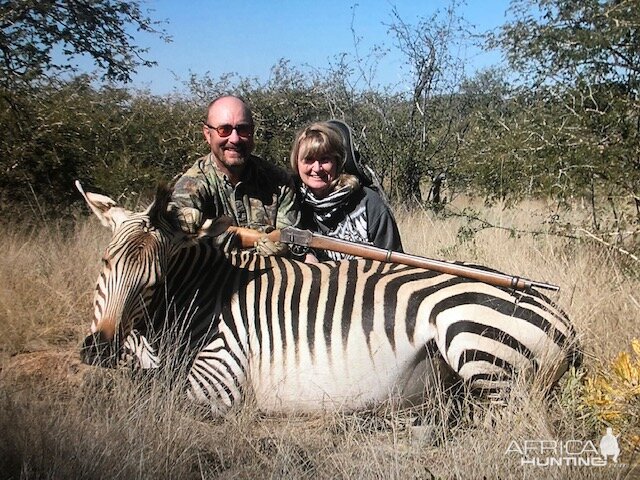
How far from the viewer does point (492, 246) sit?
5965 mm

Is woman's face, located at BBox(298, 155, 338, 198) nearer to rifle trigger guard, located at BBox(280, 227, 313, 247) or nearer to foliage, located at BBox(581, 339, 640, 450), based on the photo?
rifle trigger guard, located at BBox(280, 227, 313, 247)

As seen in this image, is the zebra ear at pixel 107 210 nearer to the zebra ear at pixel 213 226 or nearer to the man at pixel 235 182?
the zebra ear at pixel 213 226

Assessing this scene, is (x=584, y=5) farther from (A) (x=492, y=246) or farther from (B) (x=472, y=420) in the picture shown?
(B) (x=472, y=420)

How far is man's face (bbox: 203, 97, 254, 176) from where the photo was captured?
3.95 m

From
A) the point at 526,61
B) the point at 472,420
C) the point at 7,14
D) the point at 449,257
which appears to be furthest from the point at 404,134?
the point at 472,420

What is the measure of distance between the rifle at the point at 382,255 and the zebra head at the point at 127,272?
0.70 metres

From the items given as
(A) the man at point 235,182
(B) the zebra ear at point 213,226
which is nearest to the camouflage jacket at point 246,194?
(A) the man at point 235,182

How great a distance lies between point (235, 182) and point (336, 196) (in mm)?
717

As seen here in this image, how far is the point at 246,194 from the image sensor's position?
4.19 metres

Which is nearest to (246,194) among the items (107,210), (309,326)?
(107,210)

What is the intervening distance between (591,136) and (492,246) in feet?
4.55

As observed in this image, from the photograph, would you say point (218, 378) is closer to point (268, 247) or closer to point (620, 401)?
point (268, 247)

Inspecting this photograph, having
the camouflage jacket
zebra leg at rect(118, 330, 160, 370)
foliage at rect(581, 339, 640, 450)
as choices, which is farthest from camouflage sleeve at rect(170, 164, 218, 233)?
foliage at rect(581, 339, 640, 450)

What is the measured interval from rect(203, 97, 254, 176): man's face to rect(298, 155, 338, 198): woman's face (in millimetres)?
422
